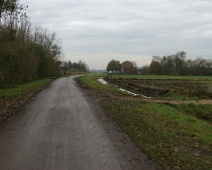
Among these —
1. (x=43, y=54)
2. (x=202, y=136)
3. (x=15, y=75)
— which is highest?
(x=43, y=54)

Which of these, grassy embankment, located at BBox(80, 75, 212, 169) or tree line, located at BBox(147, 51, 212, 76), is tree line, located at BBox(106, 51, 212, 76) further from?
grassy embankment, located at BBox(80, 75, 212, 169)

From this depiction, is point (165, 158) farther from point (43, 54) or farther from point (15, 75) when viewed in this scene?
point (43, 54)

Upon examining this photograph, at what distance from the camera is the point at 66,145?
7492mm

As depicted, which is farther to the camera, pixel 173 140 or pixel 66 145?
pixel 173 140

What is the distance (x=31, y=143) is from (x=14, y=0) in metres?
11.7

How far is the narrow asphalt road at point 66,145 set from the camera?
6020mm

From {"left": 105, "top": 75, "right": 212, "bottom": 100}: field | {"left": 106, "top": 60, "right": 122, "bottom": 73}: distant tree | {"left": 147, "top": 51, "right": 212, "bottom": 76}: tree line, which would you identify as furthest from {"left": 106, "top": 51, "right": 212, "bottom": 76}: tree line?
{"left": 105, "top": 75, "right": 212, "bottom": 100}: field

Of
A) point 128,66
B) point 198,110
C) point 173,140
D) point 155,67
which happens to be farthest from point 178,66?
point 173,140

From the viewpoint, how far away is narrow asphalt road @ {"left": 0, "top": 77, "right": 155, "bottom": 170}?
19.7 feet

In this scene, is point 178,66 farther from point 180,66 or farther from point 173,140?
point 173,140

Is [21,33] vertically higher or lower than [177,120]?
higher

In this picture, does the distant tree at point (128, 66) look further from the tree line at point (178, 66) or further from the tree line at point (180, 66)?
the tree line at point (180, 66)

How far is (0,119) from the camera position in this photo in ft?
36.5

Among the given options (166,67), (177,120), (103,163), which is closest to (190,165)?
(103,163)
